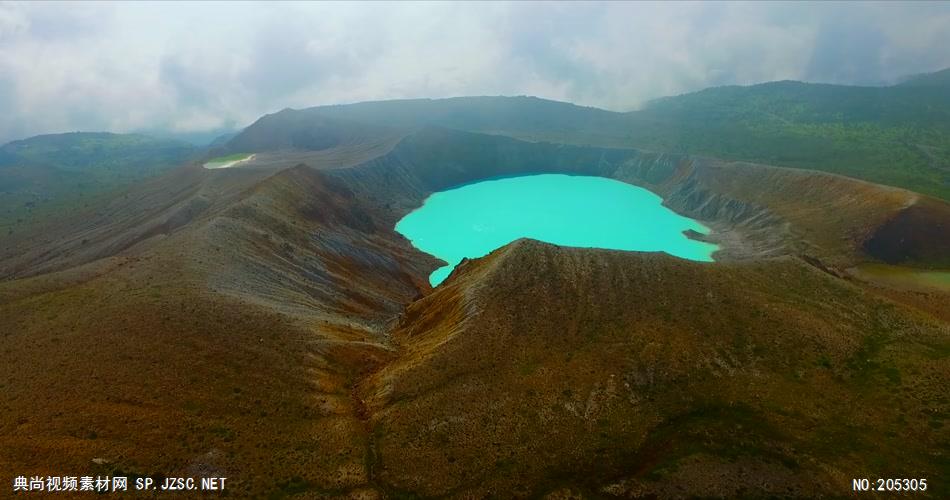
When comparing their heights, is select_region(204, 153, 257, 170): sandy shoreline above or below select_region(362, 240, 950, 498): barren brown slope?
above

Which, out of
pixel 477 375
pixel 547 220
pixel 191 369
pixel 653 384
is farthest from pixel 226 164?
pixel 653 384

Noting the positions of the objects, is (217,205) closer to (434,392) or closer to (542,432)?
(434,392)

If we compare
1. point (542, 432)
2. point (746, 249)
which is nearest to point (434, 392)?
point (542, 432)

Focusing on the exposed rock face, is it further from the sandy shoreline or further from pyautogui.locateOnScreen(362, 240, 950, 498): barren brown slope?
the sandy shoreline

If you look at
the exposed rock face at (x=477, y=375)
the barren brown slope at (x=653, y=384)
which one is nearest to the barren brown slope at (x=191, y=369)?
the exposed rock face at (x=477, y=375)

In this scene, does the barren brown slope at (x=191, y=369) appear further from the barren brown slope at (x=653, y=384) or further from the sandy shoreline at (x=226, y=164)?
the sandy shoreline at (x=226, y=164)

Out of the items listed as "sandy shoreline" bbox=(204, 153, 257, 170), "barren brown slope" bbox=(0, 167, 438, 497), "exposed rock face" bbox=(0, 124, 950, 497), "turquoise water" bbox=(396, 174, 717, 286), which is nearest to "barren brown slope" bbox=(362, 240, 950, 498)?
"exposed rock face" bbox=(0, 124, 950, 497)
